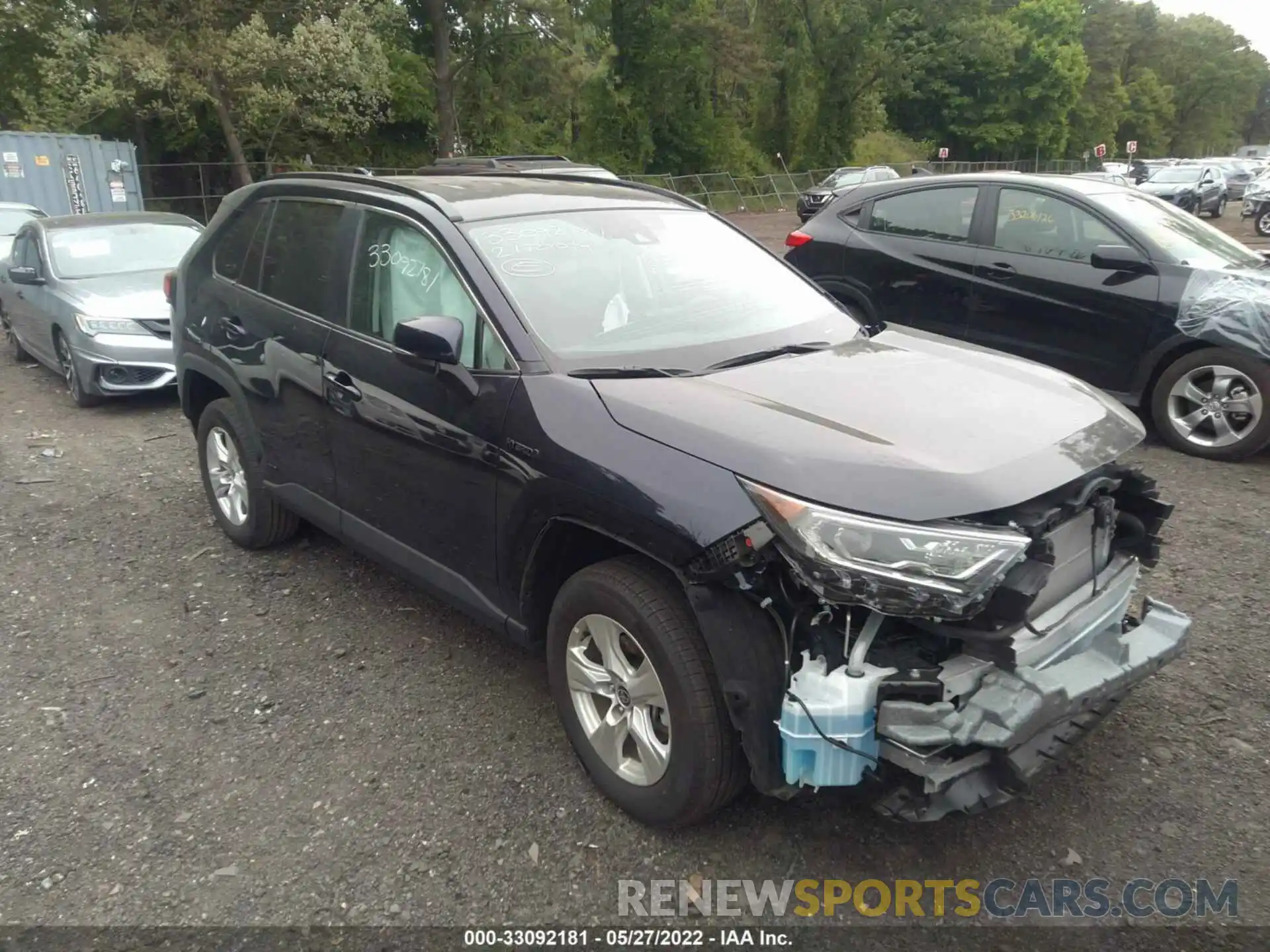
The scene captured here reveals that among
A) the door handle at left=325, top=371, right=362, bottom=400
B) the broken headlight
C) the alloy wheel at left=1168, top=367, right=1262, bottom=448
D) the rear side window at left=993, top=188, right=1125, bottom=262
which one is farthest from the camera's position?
the rear side window at left=993, top=188, right=1125, bottom=262

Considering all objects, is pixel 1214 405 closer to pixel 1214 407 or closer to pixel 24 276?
pixel 1214 407

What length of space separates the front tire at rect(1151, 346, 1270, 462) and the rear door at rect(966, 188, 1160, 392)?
266 mm

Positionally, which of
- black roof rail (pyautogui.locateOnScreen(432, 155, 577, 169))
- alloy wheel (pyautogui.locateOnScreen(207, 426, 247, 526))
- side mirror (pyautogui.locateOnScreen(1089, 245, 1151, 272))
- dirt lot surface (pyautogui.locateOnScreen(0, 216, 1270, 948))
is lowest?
dirt lot surface (pyautogui.locateOnScreen(0, 216, 1270, 948))

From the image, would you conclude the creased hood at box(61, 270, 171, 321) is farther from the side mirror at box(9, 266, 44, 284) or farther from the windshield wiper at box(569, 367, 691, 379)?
the windshield wiper at box(569, 367, 691, 379)

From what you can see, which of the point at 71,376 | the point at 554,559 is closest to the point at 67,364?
the point at 71,376

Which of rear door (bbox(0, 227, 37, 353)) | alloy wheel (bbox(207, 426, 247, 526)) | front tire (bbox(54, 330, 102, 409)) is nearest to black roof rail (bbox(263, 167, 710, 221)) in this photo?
alloy wheel (bbox(207, 426, 247, 526))

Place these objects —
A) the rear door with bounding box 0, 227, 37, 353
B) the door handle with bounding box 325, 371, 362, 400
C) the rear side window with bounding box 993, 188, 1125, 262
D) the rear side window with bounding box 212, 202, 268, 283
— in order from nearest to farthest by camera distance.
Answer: the door handle with bounding box 325, 371, 362, 400 < the rear side window with bounding box 212, 202, 268, 283 < the rear side window with bounding box 993, 188, 1125, 262 < the rear door with bounding box 0, 227, 37, 353

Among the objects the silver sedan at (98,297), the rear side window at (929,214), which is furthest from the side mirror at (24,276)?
the rear side window at (929,214)

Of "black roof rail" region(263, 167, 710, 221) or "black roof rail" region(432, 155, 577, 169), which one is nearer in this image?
"black roof rail" region(263, 167, 710, 221)

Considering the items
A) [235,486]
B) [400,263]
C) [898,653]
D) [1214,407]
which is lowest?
[235,486]

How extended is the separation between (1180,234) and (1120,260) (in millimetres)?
730

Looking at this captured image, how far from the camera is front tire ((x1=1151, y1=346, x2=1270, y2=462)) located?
5836 mm

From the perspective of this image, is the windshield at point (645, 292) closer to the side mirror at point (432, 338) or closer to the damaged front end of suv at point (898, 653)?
the side mirror at point (432, 338)

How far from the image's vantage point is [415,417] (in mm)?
3375
